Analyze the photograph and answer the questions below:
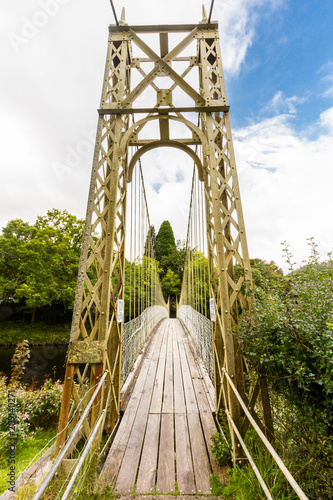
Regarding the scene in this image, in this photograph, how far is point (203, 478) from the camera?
5.76 feet

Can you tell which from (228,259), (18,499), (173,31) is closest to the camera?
(18,499)

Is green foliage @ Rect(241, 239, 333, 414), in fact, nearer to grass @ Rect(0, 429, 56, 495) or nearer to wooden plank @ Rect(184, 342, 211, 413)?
wooden plank @ Rect(184, 342, 211, 413)

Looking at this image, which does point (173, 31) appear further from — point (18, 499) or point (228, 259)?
point (18, 499)

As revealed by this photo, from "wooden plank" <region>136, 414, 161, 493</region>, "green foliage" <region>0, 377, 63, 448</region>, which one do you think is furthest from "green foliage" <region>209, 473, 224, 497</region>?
"green foliage" <region>0, 377, 63, 448</region>

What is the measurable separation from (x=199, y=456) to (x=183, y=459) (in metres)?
0.14

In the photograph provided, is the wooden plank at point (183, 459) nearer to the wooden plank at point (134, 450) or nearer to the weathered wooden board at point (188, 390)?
the weathered wooden board at point (188, 390)

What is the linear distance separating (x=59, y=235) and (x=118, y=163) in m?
14.1

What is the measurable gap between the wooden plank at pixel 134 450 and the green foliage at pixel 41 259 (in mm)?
12573

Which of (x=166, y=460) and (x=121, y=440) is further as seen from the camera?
(x=121, y=440)

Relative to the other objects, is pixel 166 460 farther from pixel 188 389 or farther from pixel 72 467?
→ pixel 188 389

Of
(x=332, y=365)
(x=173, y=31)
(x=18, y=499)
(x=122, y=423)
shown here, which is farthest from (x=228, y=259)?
(x=173, y=31)

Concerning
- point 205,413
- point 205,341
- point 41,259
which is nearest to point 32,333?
point 41,259

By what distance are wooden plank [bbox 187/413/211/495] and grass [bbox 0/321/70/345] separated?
1468 cm

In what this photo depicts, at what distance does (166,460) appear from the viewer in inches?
76.1
